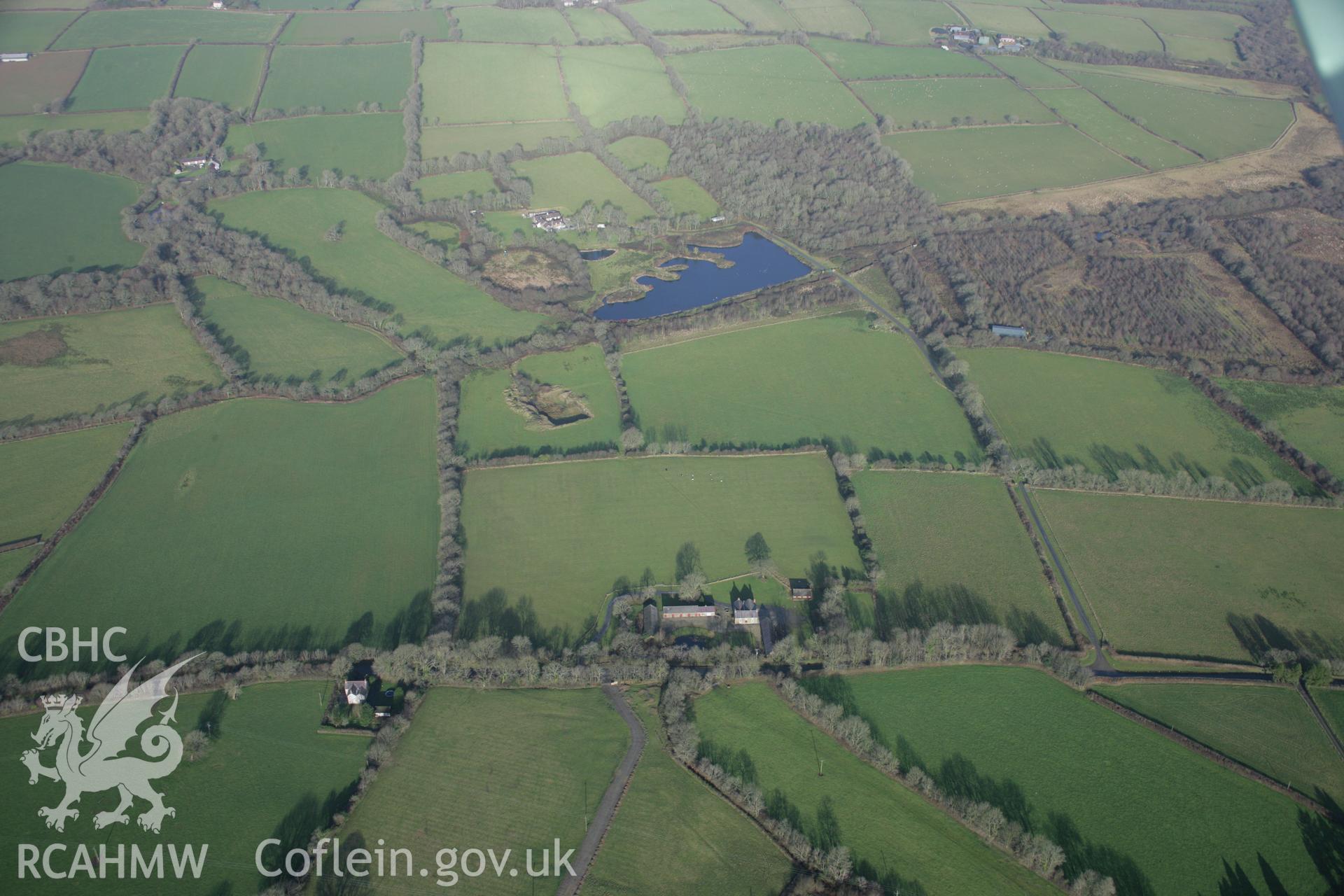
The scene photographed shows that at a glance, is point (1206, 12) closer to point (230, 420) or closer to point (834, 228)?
point (834, 228)

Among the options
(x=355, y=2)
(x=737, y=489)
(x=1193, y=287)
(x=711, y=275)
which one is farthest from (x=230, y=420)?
(x=355, y=2)

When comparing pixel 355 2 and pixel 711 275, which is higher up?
pixel 355 2

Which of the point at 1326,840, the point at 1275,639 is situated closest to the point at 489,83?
the point at 1275,639

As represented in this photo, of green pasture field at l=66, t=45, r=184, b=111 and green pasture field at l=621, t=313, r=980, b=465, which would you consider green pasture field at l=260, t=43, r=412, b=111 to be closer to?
green pasture field at l=66, t=45, r=184, b=111

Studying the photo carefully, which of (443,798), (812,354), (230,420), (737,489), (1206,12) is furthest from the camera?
(1206,12)

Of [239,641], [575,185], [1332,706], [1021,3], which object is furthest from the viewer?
[1021,3]

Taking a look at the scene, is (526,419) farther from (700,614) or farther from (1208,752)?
(1208,752)
